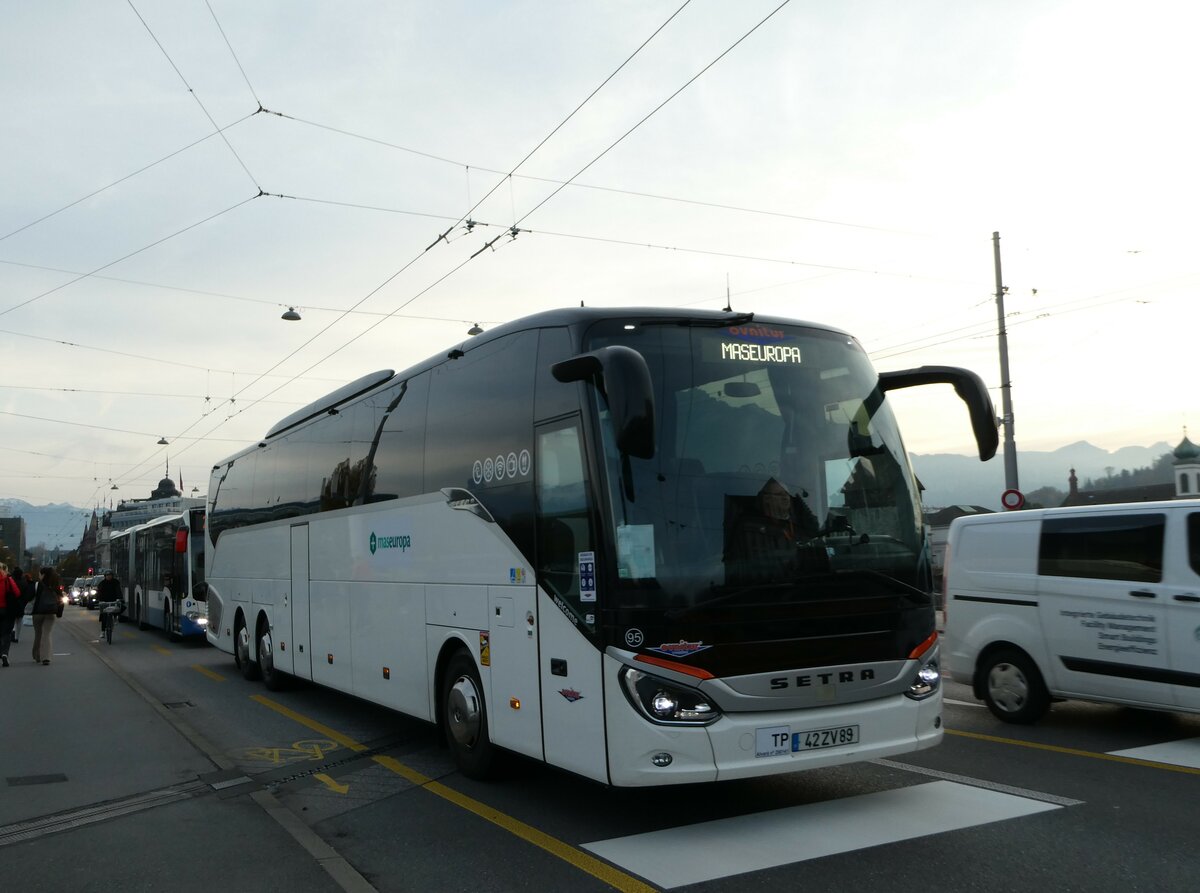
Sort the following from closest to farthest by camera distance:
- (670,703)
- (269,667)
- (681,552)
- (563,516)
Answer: (670,703), (681,552), (563,516), (269,667)

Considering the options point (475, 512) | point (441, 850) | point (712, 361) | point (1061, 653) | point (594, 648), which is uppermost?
point (712, 361)

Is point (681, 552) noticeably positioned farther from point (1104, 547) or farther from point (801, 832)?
point (1104, 547)

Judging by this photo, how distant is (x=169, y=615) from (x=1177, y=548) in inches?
913

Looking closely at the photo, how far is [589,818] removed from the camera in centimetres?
674

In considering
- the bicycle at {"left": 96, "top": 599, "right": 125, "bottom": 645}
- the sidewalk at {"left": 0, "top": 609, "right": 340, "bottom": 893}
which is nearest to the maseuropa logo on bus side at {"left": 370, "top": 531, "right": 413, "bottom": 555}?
the sidewalk at {"left": 0, "top": 609, "right": 340, "bottom": 893}

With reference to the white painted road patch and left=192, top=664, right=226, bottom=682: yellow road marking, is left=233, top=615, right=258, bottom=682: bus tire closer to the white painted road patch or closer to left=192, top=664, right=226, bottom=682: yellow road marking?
left=192, top=664, right=226, bottom=682: yellow road marking

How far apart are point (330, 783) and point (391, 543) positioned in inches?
93.0

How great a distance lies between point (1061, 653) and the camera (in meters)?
9.31

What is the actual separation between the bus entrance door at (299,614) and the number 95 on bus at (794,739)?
7.88 m

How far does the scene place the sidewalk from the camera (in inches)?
226

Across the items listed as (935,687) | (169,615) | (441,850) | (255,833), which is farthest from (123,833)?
(169,615)

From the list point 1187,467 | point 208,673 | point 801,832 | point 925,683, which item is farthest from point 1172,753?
point 1187,467

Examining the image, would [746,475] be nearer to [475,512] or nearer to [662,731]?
[662,731]

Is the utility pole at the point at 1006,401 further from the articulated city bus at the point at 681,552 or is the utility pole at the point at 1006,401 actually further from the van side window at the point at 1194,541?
the articulated city bus at the point at 681,552
